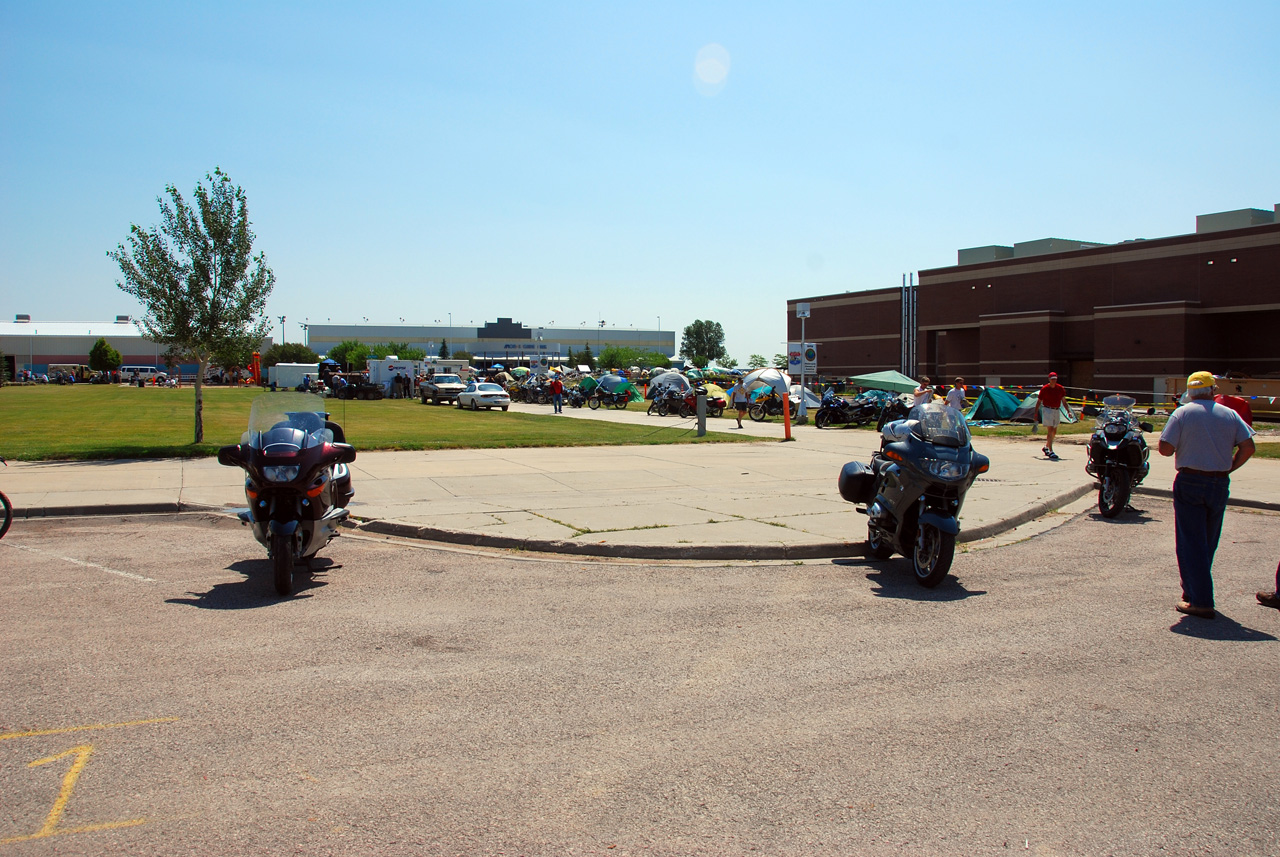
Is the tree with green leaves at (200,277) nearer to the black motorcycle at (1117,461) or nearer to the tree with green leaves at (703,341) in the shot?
the black motorcycle at (1117,461)

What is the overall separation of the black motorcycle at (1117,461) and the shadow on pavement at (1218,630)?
5.37 meters

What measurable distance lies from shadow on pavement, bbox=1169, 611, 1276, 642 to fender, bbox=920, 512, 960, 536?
5.53 feet

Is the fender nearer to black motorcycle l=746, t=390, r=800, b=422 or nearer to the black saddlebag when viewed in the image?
the black saddlebag

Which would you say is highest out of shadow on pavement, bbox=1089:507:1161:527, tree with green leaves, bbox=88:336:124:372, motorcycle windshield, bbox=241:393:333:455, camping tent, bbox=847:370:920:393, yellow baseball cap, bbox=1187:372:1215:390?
tree with green leaves, bbox=88:336:124:372

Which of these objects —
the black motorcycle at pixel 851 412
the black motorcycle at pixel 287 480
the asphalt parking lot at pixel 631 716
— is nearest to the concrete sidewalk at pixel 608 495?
the asphalt parking lot at pixel 631 716

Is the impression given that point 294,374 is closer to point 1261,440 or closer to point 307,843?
point 1261,440

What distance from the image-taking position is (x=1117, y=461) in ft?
38.4

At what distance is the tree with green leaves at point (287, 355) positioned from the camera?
113 meters

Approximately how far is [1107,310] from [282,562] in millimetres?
58383

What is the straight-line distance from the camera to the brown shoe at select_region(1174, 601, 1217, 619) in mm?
6457

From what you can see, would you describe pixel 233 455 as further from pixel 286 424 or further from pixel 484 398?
pixel 484 398

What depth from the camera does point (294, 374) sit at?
6238cm

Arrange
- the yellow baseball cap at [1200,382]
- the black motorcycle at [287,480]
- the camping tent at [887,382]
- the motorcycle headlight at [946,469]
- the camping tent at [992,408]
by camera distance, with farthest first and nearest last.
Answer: the camping tent at [887,382]
the camping tent at [992,408]
the motorcycle headlight at [946,469]
the black motorcycle at [287,480]
the yellow baseball cap at [1200,382]

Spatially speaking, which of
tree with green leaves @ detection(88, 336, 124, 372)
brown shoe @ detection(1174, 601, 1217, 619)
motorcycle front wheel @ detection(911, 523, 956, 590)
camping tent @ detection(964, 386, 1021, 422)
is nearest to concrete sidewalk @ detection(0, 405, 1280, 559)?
motorcycle front wheel @ detection(911, 523, 956, 590)
